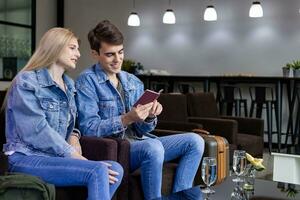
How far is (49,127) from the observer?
223 centimetres

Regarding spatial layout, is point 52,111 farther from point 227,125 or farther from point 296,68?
point 296,68

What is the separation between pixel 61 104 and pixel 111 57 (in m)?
0.54

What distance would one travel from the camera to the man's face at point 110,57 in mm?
2754

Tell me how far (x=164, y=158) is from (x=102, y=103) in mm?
522

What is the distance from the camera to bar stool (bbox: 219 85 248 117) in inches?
267

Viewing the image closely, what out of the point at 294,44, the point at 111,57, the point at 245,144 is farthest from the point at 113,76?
the point at 294,44

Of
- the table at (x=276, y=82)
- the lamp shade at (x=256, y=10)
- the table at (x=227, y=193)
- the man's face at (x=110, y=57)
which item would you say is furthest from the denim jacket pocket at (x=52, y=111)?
the lamp shade at (x=256, y=10)

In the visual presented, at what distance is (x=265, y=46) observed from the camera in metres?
7.25

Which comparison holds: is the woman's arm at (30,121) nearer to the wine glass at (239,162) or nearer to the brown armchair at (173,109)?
the wine glass at (239,162)

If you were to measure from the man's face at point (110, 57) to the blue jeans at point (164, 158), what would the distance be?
0.49 m

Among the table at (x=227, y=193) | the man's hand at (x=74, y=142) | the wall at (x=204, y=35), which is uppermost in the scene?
the wall at (x=204, y=35)

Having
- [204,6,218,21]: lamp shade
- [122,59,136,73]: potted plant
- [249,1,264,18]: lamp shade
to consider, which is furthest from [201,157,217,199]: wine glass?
[122,59,136,73]: potted plant

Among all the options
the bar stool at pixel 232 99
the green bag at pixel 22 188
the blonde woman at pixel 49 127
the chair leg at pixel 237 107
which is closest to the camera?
the green bag at pixel 22 188

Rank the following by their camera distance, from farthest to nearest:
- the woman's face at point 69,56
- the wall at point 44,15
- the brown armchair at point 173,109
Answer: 1. the wall at point 44,15
2. the brown armchair at point 173,109
3. the woman's face at point 69,56
